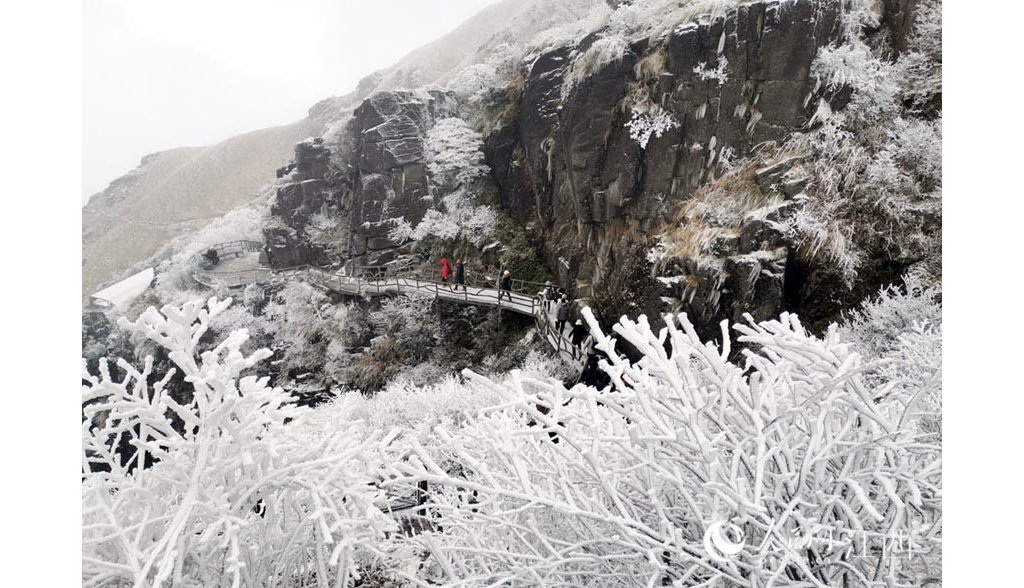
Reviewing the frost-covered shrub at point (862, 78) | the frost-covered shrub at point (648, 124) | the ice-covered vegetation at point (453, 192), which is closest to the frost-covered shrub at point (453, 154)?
the ice-covered vegetation at point (453, 192)

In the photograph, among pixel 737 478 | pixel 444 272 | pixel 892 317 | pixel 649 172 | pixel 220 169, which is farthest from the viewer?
pixel 444 272

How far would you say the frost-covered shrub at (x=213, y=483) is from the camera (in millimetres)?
968

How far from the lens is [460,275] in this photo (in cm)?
302

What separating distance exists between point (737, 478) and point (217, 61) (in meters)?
2.60

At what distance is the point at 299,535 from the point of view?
1.18 metres

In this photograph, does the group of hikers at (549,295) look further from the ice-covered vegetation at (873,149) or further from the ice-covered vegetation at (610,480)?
the ice-covered vegetation at (610,480)

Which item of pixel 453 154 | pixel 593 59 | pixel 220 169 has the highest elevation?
pixel 593 59

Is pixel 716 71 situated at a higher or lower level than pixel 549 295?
higher

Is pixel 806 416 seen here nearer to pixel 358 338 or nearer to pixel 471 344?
pixel 471 344

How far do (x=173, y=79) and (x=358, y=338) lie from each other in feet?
5.09

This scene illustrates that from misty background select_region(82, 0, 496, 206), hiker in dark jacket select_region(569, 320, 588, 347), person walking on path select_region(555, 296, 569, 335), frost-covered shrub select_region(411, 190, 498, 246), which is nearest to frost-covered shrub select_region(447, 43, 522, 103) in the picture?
misty background select_region(82, 0, 496, 206)

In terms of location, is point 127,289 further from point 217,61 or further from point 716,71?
point 716,71

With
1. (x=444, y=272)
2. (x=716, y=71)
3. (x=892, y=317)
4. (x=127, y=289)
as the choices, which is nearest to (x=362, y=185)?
(x=444, y=272)
